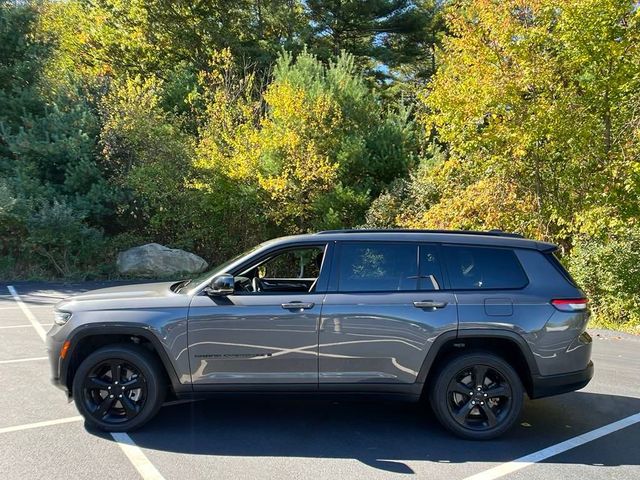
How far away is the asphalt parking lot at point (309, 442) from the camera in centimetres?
378

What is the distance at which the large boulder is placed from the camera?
15.4 m

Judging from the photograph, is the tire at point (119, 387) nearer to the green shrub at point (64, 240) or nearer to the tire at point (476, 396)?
the tire at point (476, 396)

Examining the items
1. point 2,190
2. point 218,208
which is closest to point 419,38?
point 218,208

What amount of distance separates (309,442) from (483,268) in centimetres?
212

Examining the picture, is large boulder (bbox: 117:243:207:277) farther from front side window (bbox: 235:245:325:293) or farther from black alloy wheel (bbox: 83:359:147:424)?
black alloy wheel (bbox: 83:359:147:424)

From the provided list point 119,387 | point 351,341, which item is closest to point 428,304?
point 351,341

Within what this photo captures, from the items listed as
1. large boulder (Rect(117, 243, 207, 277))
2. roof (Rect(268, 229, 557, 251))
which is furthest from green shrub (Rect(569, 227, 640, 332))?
large boulder (Rect(117, 243, 207, 277))

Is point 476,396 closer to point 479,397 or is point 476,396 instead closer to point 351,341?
point 479,397

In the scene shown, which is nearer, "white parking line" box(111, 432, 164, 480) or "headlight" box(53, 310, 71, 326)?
"white parking line" box(111, 432, 164, 480)

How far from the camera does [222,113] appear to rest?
55.5ft

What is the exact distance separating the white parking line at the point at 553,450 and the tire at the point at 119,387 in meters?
2.64

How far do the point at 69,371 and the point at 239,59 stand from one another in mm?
20838

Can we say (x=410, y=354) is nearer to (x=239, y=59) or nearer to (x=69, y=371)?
(x=69, y=371)

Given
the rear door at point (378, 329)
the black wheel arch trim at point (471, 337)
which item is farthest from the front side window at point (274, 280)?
the black wheel arch trim at point (471, 337)
